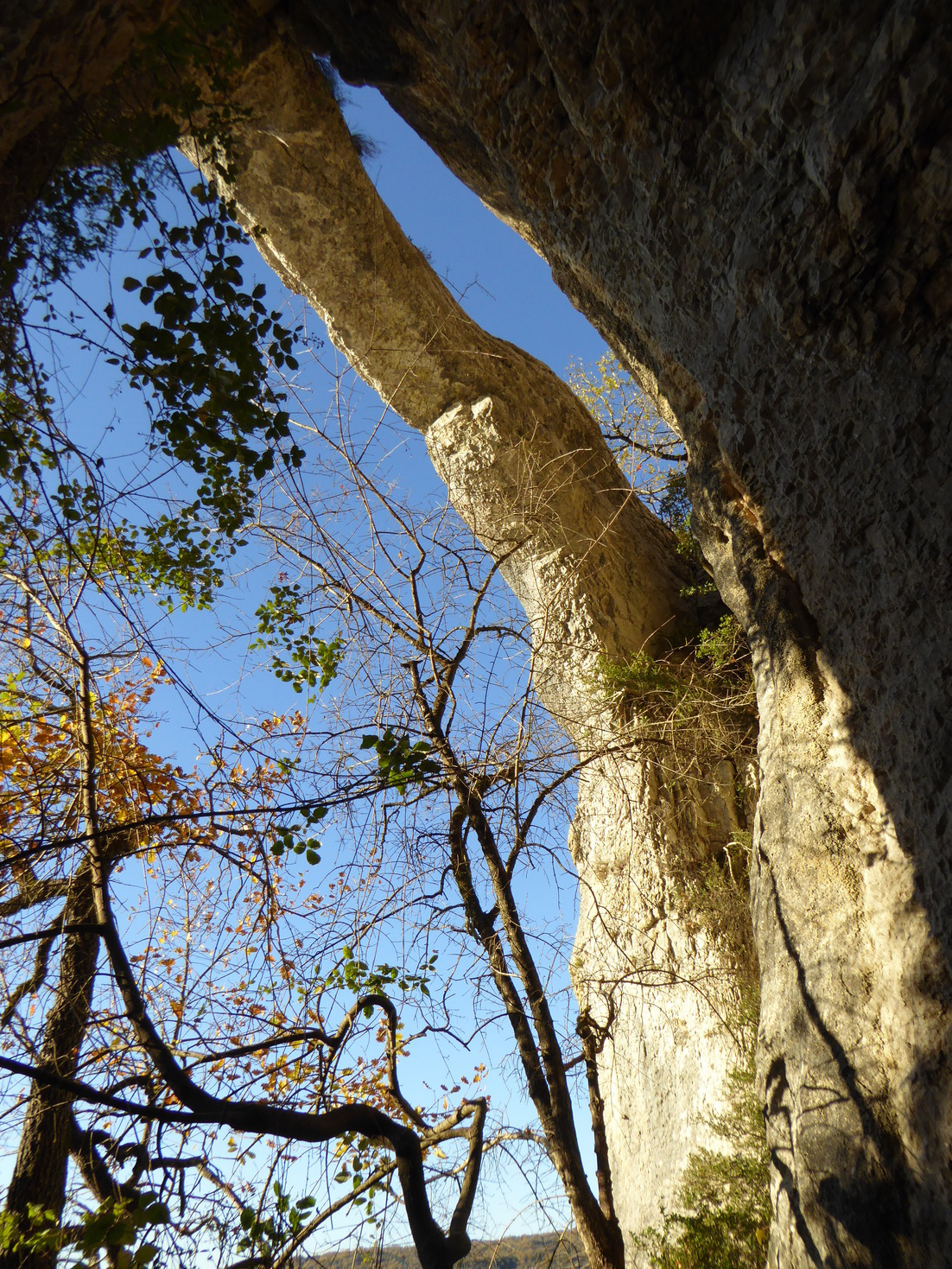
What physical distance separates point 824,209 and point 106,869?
3.69m

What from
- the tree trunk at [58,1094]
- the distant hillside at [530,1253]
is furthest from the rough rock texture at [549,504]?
the tree trunk at [58,1094]

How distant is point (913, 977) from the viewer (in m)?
2.89

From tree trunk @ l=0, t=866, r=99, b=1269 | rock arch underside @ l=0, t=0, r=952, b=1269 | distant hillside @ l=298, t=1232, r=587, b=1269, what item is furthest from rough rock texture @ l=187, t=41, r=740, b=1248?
tree trunk @ l=0, t=866, r=99, b=1269

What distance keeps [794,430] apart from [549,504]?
2.90 meters

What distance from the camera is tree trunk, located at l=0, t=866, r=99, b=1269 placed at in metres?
2.96

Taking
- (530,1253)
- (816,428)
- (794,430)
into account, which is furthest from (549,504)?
(530,1253)

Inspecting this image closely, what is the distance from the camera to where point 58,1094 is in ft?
11.7

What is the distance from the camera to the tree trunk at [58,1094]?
9.71ft

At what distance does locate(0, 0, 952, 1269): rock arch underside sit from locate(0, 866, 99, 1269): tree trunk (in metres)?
2.86

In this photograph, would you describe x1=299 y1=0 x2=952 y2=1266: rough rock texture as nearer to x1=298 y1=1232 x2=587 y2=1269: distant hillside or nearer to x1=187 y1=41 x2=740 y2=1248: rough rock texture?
x1=298 y1=1232 x2=587 y2=1269: distant hillside

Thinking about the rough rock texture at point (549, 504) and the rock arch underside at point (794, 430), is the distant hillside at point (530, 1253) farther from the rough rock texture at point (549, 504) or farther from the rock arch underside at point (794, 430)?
the rough rock texture at point (549, 504)

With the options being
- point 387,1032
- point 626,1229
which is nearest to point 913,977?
point 387,1032

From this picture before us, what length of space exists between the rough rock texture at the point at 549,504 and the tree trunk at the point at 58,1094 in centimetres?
341

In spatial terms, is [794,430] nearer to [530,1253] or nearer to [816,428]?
[816,428]
